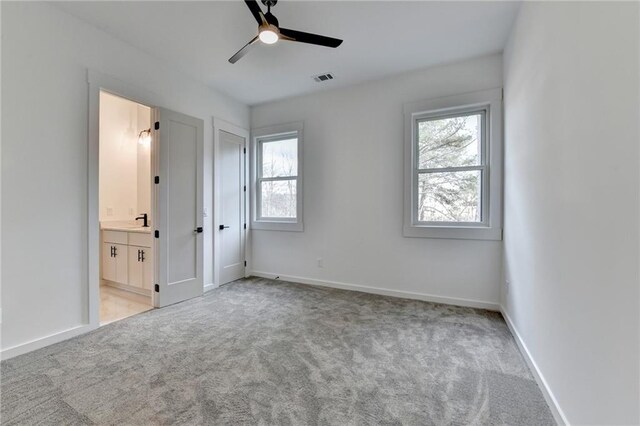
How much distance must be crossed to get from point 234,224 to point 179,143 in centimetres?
149

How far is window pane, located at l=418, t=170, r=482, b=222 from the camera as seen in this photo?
336 cm

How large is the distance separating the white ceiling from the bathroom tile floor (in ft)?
9.61

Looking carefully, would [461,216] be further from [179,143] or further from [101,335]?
[101,335]

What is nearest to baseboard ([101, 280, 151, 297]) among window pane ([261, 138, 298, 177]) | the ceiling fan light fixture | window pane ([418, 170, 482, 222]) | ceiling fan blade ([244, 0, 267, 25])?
window pane ([261, 138, 298, 177])

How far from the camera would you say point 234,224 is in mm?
4434

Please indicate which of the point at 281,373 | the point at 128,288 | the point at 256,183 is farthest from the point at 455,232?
the point at 128,288

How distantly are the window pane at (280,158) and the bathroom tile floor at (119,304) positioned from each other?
2543 millimetres

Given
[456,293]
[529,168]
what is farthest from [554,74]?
[456,293]

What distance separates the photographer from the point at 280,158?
4.62 m

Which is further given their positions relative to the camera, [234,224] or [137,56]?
[234,224]

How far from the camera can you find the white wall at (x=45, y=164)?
2156 millimetres

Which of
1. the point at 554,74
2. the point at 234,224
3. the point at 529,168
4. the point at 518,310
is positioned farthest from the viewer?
the point at 234,224

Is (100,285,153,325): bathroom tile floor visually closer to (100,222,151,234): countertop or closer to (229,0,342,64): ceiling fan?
(100,222,151,234): countertop

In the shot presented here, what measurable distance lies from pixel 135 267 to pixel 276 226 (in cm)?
Result: 199
